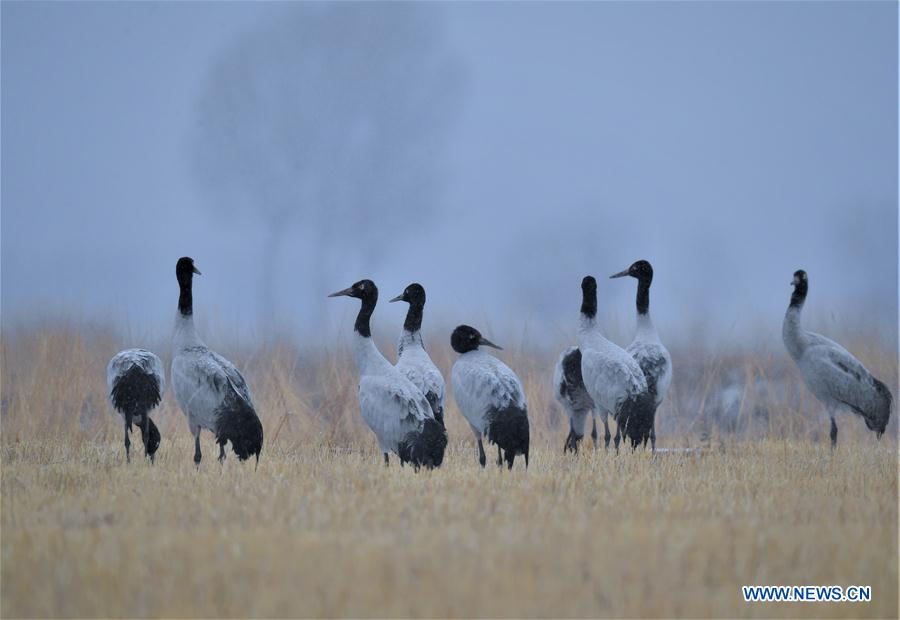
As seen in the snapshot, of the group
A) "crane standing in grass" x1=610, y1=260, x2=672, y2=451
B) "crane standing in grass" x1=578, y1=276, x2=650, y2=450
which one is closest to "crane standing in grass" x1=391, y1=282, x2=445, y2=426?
"crane standing in grass" x1=578, y1=276, x2=650, y2=450

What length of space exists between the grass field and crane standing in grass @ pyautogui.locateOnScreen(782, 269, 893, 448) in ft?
1.93

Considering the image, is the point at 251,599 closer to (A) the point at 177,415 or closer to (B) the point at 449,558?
(B) the point at 449,558

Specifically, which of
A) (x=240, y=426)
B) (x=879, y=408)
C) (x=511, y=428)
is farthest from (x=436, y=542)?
(x=879, y=408)

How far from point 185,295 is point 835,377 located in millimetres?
7559

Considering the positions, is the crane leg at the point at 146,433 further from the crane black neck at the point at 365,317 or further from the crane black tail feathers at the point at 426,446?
the crane black tail feathers at the point at 426,446

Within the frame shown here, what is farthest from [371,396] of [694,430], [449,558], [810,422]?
[810,422]

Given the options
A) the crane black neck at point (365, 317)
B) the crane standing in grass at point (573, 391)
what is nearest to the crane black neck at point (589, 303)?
the crane standing in grass at point (573, 391)

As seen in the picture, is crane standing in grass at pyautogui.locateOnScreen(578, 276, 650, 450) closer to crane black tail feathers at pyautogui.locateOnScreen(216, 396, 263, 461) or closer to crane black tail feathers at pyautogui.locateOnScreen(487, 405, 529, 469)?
crane black tail feathers at pyautogui.locateOnScreen(487, 405, 529, 469)

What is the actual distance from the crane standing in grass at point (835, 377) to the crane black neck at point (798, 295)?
0.08 meters

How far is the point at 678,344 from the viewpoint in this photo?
52.4ft

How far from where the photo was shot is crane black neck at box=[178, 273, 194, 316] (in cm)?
991

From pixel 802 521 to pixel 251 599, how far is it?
381cm

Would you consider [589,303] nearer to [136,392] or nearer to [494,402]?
[494,402]

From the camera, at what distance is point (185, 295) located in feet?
32.9
